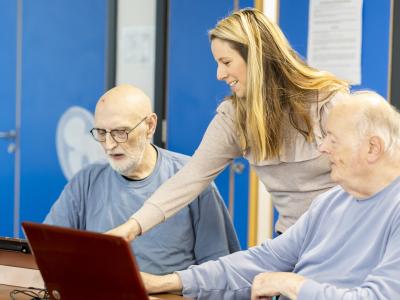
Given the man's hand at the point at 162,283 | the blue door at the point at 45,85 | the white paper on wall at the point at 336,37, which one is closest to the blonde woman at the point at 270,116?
the man's hand at the point at 162,283

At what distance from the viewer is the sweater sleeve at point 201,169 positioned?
2.21 metres

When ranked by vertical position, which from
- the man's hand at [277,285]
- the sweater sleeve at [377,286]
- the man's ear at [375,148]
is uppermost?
the man's ear at [375,148]

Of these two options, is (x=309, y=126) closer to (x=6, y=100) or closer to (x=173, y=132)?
(x=173, y=132)

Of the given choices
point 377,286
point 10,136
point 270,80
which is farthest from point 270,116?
point 10,136

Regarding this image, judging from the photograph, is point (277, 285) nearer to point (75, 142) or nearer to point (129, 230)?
point (129, 230)

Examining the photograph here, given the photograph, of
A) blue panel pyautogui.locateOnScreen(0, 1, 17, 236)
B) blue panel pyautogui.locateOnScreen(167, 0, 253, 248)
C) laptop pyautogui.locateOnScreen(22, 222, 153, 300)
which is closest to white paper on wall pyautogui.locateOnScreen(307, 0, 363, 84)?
blue panel pyautogui.locateOnScreen(167, 0, 253, 248)

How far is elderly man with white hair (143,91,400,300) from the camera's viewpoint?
5.24 feet

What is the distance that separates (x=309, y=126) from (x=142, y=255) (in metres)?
0.67

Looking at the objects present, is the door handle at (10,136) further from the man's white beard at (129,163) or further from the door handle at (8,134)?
the man's white beard at (129,163)

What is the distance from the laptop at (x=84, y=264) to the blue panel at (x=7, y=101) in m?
3.52

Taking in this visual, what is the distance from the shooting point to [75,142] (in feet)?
16.0

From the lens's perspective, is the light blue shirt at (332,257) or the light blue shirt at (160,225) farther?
the light blue shirt at (160,225)

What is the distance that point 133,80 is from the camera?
4.61m

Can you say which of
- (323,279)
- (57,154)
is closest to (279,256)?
(323,279)
